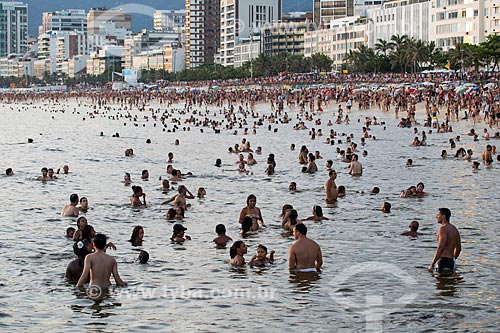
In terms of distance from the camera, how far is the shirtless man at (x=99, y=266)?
12.6 metres

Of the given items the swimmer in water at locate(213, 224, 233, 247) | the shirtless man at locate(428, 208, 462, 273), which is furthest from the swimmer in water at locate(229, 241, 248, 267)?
the shirtless man at locate(428, 208, 462, 273)

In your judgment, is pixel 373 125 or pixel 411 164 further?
pixel 373 125

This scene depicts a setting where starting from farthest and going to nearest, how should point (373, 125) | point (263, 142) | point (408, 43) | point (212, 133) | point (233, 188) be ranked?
point (408, 43), point (373, 125), point (212, 133), point (263, 142), point (233, 188)

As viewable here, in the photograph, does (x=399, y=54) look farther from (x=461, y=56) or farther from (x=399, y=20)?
(x=461, y=56)

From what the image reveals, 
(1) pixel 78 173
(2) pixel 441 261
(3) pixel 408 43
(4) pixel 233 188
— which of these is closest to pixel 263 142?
(1) pixel 78 173

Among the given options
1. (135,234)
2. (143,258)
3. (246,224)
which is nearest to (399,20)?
(246,224)

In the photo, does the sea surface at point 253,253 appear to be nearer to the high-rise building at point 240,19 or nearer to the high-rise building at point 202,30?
the high-rise building at point 240,19

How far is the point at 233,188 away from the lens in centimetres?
2633

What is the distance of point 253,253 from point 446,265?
12.0ft

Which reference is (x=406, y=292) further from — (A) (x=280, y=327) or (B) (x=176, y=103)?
(B) (x=176, y=103)

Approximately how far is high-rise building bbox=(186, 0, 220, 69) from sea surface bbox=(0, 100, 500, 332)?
159 metres

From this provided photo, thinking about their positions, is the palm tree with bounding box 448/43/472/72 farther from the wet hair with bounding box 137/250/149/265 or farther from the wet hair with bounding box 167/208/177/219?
the wet hair with bounding box 137/250/149/265

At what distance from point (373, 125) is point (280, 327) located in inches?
1727

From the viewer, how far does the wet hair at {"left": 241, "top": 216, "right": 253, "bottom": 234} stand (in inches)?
712
